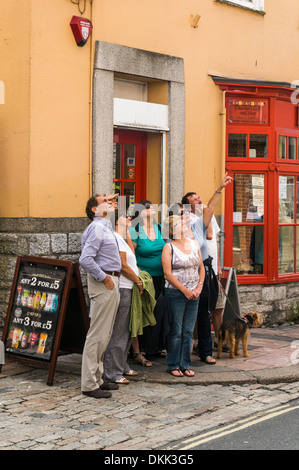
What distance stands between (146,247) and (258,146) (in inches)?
156

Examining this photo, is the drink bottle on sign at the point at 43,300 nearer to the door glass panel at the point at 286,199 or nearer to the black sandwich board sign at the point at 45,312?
the black sandwich board sign at the point at 45,312

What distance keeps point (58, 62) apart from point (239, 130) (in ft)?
A: 11.5

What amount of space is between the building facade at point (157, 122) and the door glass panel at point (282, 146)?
32 millimetres

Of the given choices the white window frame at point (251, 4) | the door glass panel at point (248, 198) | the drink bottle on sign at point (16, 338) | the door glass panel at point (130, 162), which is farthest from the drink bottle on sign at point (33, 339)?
the white window frame at point (251, 4)

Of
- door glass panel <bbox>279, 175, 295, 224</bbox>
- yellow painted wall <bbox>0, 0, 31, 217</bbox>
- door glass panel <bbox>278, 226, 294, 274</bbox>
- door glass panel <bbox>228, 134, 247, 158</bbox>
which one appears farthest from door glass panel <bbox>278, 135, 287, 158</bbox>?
yellow painted wall <bbox>0, 0, 31, 217</bbox>

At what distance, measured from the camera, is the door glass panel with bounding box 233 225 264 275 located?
36.4 feet

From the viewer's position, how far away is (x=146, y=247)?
7906mm

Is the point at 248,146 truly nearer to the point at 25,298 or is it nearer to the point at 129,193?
the point at 129,193

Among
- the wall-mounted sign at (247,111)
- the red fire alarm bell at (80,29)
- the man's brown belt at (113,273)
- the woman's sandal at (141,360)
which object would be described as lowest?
the woman's sandal at (141,360)

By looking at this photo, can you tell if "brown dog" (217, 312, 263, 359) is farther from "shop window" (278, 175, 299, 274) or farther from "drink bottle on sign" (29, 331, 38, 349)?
"shop window" (278, 175, 299, 274)

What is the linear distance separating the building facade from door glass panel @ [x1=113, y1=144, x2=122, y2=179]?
14 mm

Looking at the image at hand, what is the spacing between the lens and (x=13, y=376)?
7496 mm

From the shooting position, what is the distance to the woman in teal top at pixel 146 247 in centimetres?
787

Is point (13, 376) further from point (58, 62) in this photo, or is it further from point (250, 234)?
point (250, 234)
